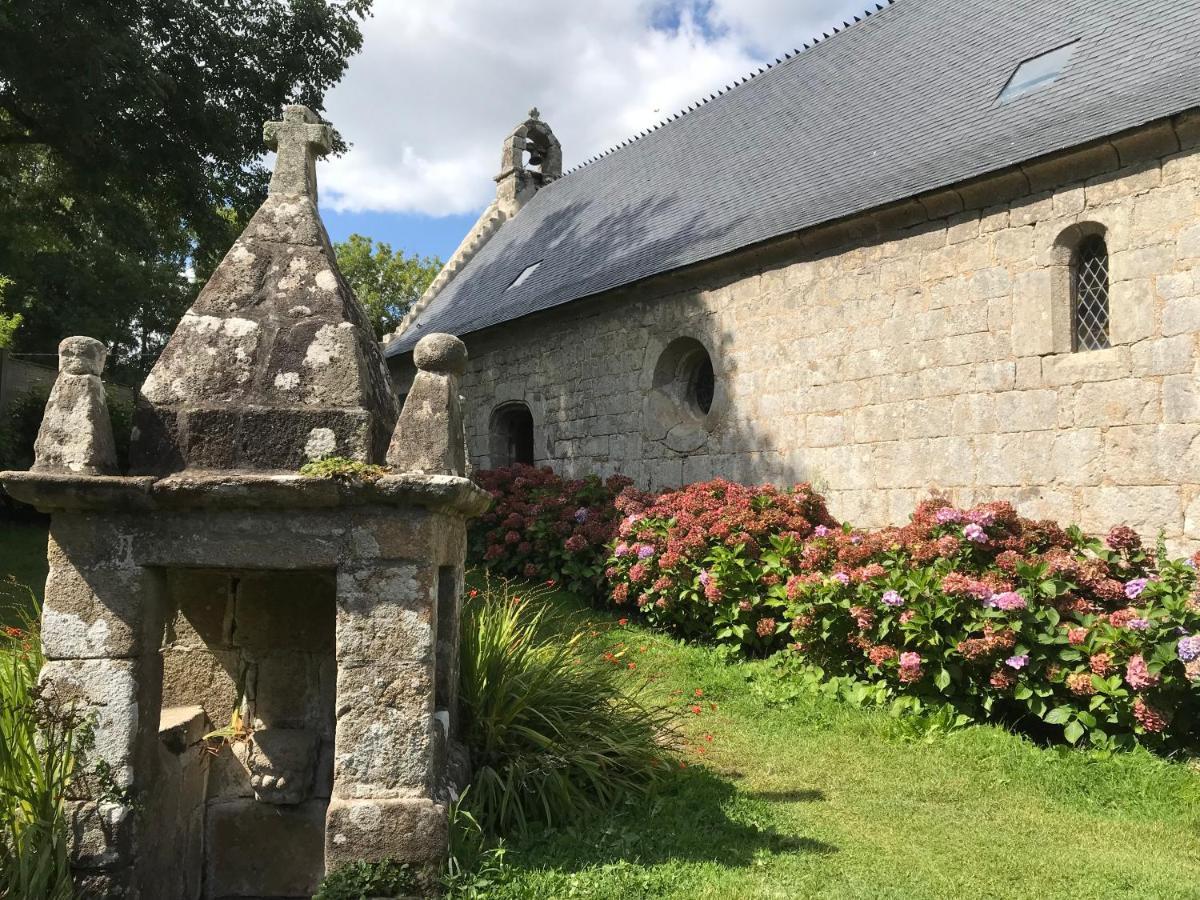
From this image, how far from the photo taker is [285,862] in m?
3.56

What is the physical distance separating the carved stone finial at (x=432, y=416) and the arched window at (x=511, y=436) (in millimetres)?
9269

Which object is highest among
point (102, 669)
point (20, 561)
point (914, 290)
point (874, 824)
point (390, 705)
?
point (914, 290)

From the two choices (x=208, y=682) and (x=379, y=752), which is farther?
(x=208, y=682)

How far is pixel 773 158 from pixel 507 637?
7.86 meters

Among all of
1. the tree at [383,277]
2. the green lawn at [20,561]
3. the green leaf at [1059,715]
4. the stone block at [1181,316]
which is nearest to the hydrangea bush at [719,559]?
the green leaf at [1059,715]

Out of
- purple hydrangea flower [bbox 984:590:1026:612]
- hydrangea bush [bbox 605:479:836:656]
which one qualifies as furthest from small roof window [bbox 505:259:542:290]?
purple hydrangea flower [bbox 984:590:1026:612]

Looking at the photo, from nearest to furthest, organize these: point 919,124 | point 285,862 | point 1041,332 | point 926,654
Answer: point 285,862 < point 926,654 < point 1041,332 < point 919,124

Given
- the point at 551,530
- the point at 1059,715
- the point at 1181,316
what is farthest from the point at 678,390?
the point at 1059,715

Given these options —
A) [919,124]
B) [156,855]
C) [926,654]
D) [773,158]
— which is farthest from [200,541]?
[773,158]

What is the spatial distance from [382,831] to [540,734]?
45.4 inches

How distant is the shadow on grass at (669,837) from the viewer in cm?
348

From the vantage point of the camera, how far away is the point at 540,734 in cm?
400

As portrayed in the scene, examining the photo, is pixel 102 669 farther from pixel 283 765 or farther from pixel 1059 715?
pixel 1059 715

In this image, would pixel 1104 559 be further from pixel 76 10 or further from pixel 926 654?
pixel 76 10
